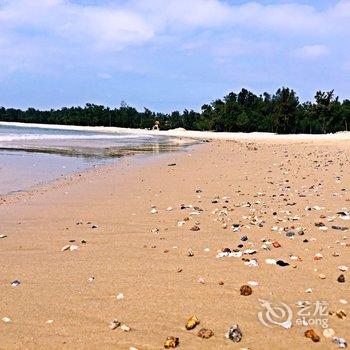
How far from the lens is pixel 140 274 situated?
4773 mm

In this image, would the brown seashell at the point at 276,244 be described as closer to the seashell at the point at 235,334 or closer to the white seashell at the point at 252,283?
the white seashell at the point at 252,283

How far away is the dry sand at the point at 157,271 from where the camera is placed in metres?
3.48

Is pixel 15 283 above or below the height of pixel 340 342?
below

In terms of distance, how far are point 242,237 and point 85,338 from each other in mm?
3161

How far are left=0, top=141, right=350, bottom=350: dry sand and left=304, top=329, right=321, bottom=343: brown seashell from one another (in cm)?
4

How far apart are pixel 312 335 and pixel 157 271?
1.94 metres

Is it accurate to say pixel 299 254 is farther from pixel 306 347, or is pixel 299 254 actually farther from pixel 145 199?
pixel 145 199

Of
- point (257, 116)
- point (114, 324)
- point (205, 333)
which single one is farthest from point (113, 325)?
point (257, 116)

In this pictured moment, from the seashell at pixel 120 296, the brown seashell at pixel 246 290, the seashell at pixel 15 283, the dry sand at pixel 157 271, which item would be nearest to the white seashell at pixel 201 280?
A: the dry sand at pixel 157 271

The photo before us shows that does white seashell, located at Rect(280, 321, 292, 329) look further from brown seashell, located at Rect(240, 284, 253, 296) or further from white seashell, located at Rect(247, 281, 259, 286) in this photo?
white seashell, located at Rect(247, 281, 259, 286)

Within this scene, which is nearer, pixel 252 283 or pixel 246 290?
pixel 246 290

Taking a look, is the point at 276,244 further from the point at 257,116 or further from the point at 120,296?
the point at 257,116

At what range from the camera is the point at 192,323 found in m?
3.57

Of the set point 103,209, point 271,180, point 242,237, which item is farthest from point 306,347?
point 271,180
